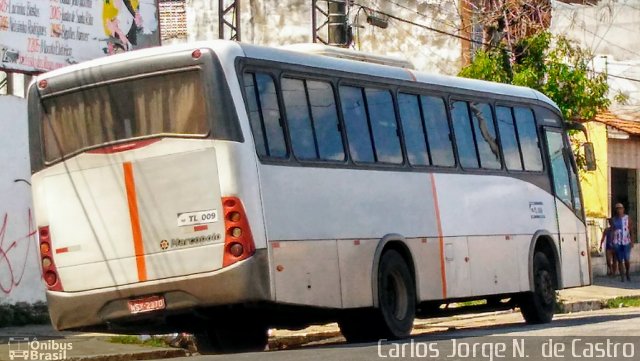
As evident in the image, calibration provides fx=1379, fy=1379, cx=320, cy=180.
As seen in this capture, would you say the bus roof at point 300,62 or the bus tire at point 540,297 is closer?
the bus roof at point 300,62

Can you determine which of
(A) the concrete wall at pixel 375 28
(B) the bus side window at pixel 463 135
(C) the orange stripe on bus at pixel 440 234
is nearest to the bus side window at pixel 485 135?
(B) the bus side window at pixel 463 135

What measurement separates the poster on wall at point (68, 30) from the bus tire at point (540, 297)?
762 centimetres

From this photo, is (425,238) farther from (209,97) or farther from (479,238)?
(209,97)

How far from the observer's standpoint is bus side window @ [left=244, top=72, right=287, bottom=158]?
13.0 meters

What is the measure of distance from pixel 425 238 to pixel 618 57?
26.6m

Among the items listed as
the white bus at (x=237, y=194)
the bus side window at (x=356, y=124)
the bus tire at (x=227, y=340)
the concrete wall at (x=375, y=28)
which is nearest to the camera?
the white bus at (x=237, y=194)

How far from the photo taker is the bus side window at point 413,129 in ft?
51.0

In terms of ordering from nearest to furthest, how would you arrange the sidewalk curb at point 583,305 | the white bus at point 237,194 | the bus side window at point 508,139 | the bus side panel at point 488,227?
the white bus at point 237,194 → the bus side panel at point 488,227 → the bus side window at point 508,139 → the sidewalk curb at point 583,305

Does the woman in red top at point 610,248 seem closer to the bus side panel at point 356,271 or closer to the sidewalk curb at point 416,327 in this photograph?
the sidewalk curb at point 416,327

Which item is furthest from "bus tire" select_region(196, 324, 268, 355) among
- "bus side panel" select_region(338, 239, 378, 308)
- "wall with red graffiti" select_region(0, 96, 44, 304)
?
"wall with red graffiti" select_region(0, 96, 44, 304)

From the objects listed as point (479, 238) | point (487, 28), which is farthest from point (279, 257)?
point (487, 28)

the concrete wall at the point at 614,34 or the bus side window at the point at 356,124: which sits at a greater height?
the concrete wall at the point at 614,34

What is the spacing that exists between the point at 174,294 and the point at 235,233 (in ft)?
2.74

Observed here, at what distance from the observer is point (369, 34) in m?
35.6
